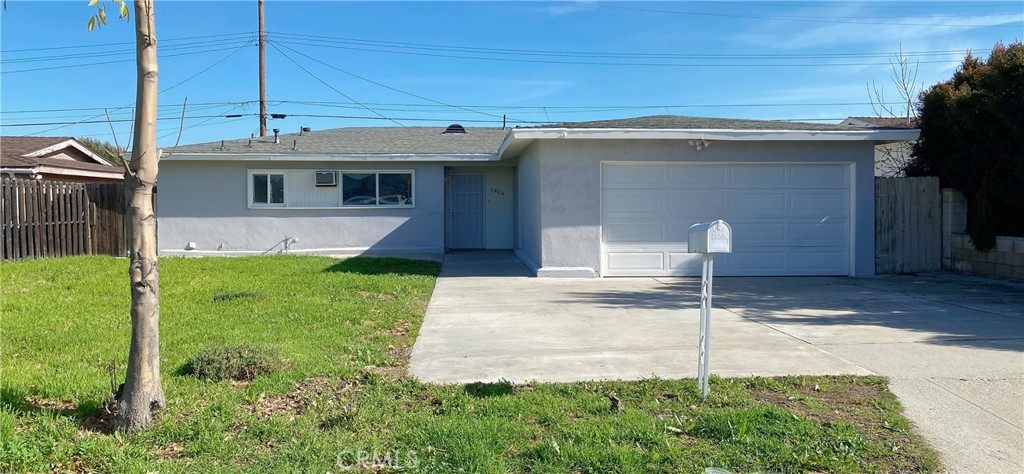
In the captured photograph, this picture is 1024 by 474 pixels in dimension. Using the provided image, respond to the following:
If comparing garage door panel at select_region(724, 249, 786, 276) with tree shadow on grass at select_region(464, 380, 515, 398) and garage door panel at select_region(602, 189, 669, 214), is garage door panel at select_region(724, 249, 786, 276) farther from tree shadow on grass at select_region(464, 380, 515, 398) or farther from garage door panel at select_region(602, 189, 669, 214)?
tree shadow on grass at select_region(464, 380, 515, 398)

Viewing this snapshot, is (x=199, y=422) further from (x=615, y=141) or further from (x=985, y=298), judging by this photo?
(x=985, y=298)

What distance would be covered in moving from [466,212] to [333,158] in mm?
3985

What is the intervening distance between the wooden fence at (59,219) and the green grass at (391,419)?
714 cm

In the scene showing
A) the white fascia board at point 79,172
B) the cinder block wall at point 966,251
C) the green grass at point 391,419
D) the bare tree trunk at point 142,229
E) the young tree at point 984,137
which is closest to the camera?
the green grass at point 391,419

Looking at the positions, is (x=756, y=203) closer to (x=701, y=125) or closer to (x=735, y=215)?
(x=735, y=215)

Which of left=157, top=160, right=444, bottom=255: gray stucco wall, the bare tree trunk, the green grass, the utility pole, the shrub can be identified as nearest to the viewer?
the green grass

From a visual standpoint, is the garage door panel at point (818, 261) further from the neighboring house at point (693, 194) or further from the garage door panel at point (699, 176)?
the garage door panel at point (699, 176)

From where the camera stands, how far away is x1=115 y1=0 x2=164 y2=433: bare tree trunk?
13.7 ft

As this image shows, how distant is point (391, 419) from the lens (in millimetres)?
4504

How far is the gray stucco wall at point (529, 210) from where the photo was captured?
41.8 feet

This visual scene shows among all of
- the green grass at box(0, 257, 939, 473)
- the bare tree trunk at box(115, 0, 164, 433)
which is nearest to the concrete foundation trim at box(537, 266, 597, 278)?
the green grass at box(0, 257, 939, 473)

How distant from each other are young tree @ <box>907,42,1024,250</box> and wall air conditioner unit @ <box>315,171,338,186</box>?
1253 centimetres

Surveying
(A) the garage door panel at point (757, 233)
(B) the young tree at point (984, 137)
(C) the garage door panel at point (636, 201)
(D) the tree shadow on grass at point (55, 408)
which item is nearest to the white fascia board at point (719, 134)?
(B) the young tree at point (984, 137)

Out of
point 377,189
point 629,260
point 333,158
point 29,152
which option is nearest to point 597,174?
point 629,260
